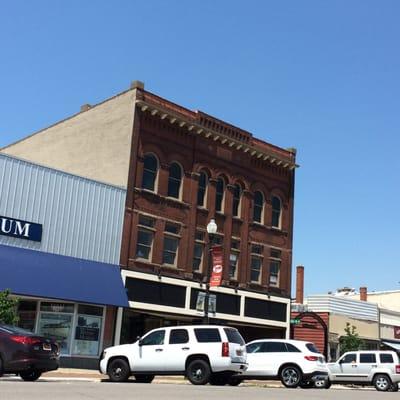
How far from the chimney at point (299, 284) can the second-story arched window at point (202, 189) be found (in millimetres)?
16122

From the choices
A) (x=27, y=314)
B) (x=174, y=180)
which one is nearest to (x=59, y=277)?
(x=27, y=314)

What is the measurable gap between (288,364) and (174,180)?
614 inches

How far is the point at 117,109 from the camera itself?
34438 millimetres

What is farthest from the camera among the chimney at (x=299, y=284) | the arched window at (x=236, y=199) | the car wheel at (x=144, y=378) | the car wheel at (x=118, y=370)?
the chimney at (x=299, y=284)

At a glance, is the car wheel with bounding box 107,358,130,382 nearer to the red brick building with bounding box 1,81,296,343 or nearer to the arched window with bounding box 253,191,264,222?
the red brick building with bounding box 1,81,296,343

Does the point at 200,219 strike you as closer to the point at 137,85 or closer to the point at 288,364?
the point at 137,85

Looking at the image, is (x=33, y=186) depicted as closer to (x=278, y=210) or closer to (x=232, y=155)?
(x=232, y=155)

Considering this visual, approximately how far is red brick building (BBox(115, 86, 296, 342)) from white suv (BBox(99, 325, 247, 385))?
1161 cm

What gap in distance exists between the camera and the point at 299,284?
4962 centimetres

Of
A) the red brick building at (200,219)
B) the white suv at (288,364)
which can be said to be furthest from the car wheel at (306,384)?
the red brick building at (200,219)

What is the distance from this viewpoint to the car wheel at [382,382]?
86.3 feet

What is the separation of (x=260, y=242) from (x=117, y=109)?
1175 cm

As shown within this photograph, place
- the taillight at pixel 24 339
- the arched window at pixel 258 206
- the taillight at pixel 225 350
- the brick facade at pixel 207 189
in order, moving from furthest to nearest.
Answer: the arched window at pixel 258 206
the brick facade at pixel 207 189
the taillight at pixel 225 350
the taillight at pixel 24 339

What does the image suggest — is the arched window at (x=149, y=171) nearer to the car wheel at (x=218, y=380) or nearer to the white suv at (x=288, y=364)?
the white suv at (x=288, y=364)
